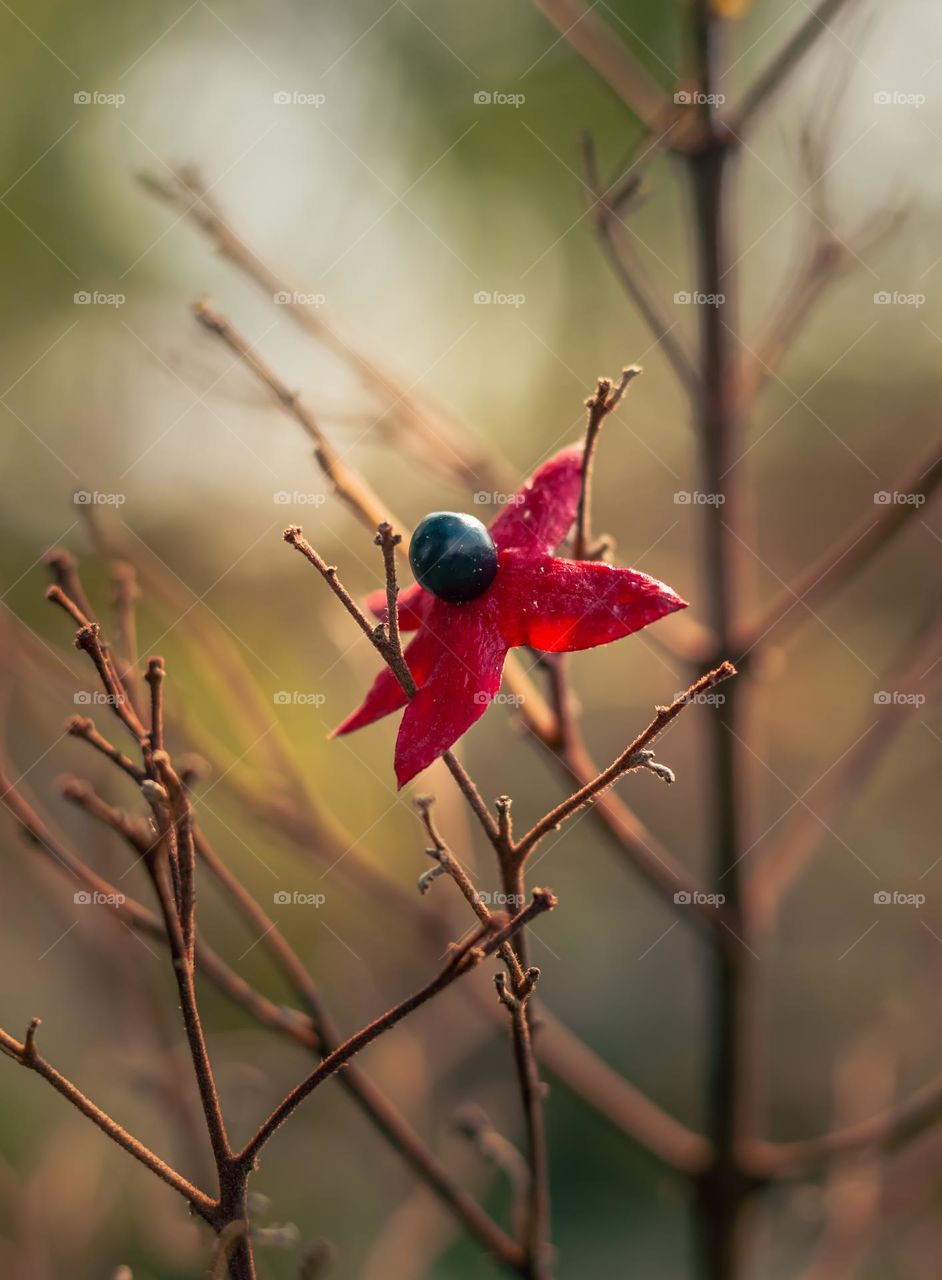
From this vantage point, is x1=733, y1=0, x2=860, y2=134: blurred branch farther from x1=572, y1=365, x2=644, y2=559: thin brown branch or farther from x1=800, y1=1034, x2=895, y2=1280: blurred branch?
x1=800, y1=1034, x2=895, y2=1280: blurred branch

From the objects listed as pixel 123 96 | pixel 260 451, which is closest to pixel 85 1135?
pixel 260 451

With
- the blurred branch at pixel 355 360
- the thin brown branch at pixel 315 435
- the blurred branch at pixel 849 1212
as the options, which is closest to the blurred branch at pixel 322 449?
the thin brown branch at pixel 315 435

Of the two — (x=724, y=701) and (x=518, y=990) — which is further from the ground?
(x=724, y=701)

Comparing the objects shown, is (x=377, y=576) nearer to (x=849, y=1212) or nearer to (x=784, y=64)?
(x=784, y=64)

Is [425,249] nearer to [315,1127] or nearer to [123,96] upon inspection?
[123,96]

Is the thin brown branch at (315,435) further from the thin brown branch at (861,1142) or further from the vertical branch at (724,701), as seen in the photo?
the thin brown branch at (861,1142)

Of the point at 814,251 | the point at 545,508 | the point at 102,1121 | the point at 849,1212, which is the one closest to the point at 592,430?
the point at 545,508
